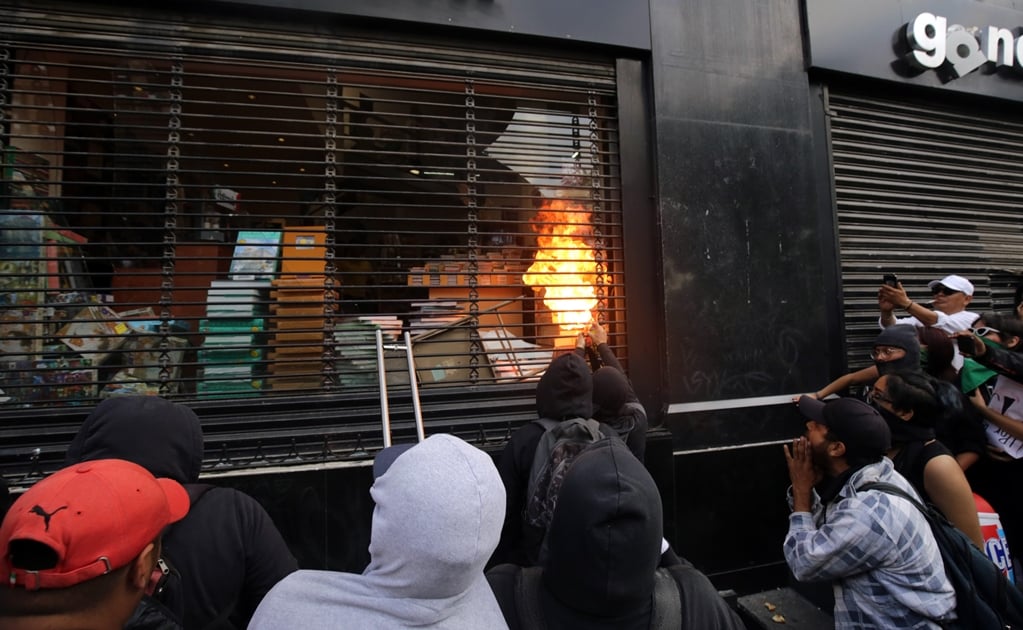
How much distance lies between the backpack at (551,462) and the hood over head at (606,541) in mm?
891

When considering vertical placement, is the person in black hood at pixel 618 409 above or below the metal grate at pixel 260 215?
below

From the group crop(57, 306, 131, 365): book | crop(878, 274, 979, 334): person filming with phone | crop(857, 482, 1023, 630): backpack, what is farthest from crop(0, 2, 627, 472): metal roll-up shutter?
crop(878, 274, 979, 334): person filming with phone

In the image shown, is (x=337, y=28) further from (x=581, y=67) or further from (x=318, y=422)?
(x=318, y=422)

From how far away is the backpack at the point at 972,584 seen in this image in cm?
199

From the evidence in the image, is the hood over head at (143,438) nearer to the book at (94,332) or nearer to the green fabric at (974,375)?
the book at (94,332)

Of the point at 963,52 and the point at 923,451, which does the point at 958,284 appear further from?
the point at 923,451

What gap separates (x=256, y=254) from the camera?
13.3ft

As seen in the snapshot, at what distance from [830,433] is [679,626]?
1504 millimetres

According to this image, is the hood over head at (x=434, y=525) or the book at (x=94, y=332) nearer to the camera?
the hood over head at (x=434, y=525)

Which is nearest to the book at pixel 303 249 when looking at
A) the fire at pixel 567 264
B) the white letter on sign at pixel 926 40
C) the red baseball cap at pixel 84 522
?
the fire at pixel 567 264

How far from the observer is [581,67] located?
440cm

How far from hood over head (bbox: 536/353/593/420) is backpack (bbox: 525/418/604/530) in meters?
0.14

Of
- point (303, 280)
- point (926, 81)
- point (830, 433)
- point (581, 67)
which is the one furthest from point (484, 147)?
point (926, 81)

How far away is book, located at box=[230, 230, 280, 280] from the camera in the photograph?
3.96 meters
